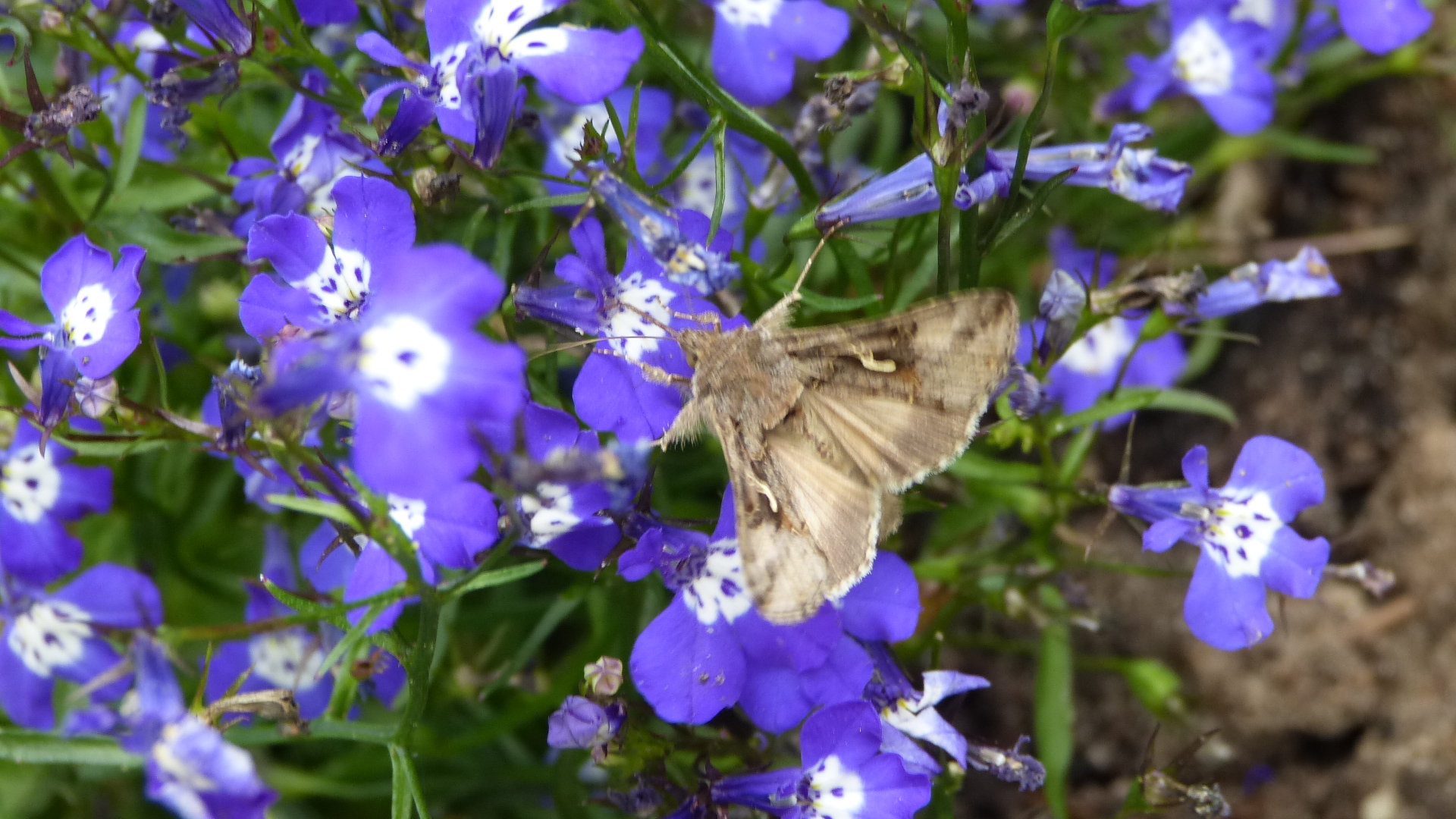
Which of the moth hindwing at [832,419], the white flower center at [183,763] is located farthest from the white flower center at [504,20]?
the white flower center at [183,763]

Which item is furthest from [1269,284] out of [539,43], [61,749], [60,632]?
[60,632]

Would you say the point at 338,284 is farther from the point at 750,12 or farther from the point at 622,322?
the point at 750,12

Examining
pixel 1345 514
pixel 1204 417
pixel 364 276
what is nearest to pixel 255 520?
pixel 364 276

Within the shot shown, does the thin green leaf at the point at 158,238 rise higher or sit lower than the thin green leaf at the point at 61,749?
higher

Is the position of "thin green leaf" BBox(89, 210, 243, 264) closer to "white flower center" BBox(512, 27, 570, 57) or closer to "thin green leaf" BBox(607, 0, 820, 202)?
"white flower center" BBox(512, 27, 570, 57)

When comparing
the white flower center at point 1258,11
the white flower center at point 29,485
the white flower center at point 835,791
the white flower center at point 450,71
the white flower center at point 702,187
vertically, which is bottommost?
the white flower center at point 835,791

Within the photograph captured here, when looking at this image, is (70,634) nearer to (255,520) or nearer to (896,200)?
(255,520)

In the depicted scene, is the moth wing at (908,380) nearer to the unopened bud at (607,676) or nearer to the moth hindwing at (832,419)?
the moth hindwing at (832,419)
